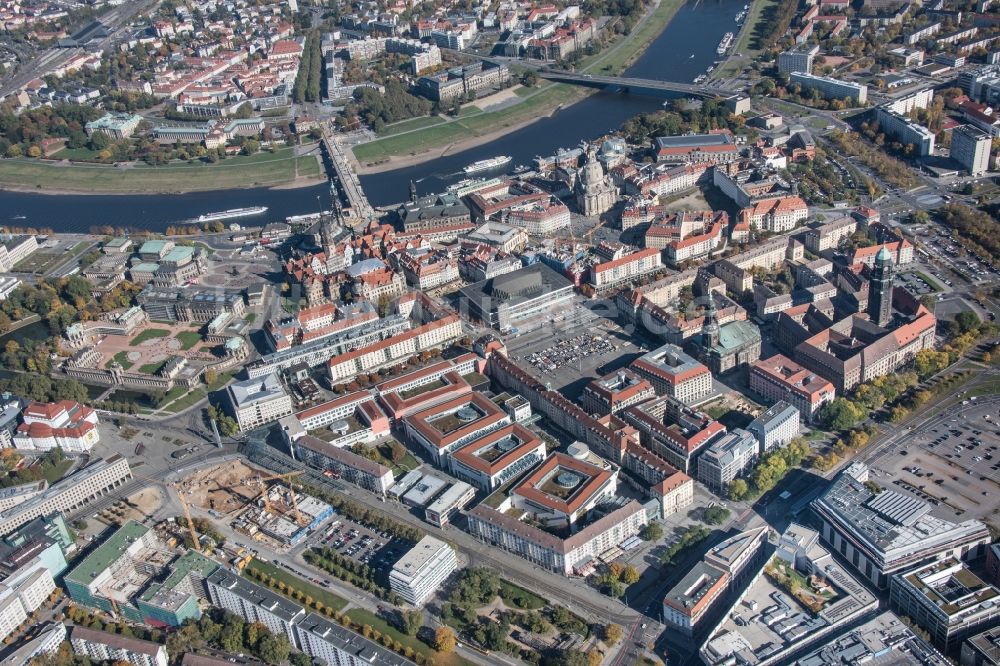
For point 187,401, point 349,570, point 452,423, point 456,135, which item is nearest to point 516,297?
→ point 452,423

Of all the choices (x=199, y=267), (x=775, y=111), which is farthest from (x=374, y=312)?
(x=775, y=111)

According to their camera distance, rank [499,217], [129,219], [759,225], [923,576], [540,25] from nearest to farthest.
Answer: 1. [923,576]
2. [759,225]
3. [499,217]
4. [129,219]
5. [540,25]

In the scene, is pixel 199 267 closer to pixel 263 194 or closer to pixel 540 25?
pixel 263 194

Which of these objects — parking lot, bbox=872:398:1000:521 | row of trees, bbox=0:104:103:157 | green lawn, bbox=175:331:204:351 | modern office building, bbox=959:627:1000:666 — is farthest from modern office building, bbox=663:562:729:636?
row of trees, bbox=0:104:103:157

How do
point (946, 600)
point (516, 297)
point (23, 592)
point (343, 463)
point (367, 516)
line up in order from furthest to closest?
point (516, 297) < point (343, 463) < point (367, 516) < point (23, 592) < point (946, 600)

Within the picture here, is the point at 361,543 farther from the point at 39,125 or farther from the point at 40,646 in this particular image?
the point at 39,125

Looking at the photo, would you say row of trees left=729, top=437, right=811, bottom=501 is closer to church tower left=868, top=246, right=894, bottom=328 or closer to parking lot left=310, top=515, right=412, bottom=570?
church tower left=868, top=246, right=894, bottom=328
